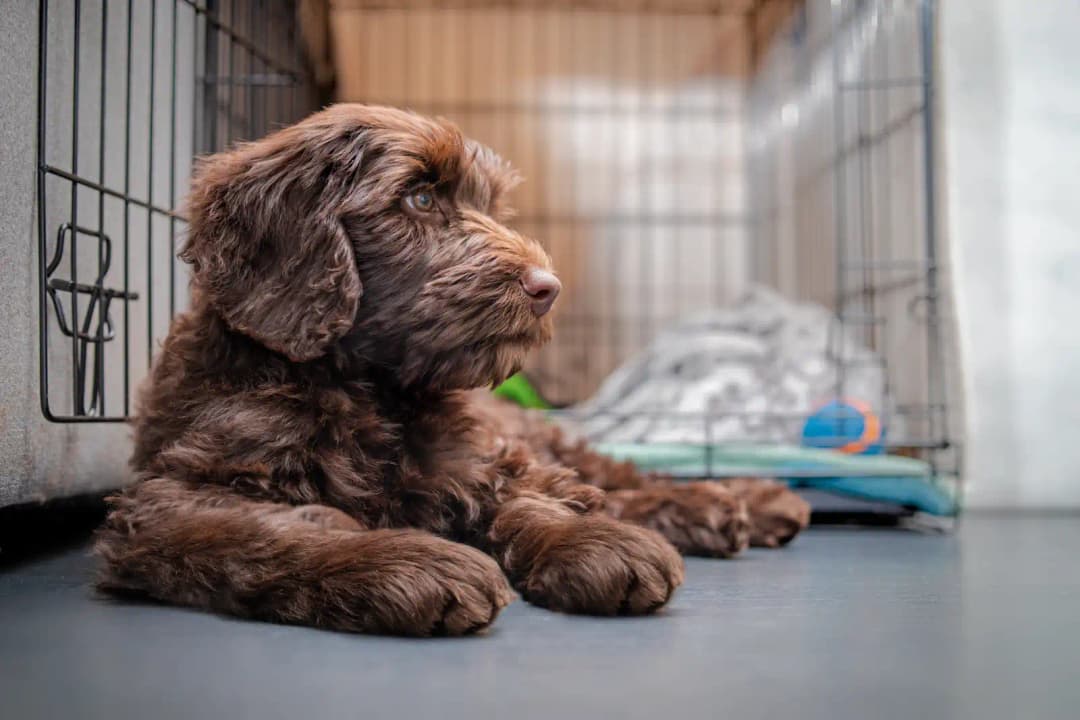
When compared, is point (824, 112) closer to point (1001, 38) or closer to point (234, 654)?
point (1001, 38)

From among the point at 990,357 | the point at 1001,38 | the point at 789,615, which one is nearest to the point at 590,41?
the point at 1001,38

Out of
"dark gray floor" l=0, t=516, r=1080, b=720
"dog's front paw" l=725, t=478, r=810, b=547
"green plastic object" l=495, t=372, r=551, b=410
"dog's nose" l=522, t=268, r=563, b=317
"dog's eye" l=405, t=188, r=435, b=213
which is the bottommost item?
"dark gray floor" l=0, t=516, r=1080, b=720

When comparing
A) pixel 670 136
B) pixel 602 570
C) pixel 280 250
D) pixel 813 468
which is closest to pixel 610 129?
pixel 670 136

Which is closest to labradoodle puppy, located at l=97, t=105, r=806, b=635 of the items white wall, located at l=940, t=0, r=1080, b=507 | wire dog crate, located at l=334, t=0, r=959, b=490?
white wall, located at l=940, t=0, r=1080, b=507

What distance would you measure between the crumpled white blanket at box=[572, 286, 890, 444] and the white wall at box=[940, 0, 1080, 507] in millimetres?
420

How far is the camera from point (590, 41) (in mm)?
5906

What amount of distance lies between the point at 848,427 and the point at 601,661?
213cm

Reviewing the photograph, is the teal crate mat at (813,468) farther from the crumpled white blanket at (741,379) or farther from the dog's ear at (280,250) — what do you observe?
the dog's ear at (280,250)

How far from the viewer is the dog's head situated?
5.07 feet

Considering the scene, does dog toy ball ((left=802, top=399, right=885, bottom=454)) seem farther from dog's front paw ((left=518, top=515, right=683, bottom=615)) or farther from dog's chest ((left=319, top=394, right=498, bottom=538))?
dog's front paw ((left=518, top=515, right=683, bottom=615))

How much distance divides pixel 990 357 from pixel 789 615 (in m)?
1.73

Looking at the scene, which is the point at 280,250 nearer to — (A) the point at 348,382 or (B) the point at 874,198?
(A) the point at 348,382

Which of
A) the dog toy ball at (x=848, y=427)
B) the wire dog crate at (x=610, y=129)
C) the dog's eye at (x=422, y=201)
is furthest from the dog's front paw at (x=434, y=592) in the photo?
the wire dog crate at (x=610, y=129)

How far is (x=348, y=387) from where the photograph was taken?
162 cm
